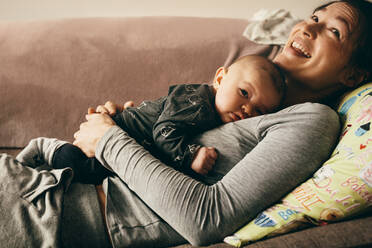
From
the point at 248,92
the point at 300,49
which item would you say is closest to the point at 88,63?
the point at 248,92

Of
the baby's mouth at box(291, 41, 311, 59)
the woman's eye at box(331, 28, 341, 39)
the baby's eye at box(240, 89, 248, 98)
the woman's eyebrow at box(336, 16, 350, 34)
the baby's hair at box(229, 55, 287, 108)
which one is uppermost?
the woman's eyebrow at box(336, 16, 350, 34)

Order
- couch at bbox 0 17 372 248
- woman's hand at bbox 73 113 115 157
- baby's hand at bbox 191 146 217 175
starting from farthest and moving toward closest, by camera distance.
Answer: couch at bbox 0 17 372 248
woman's hand at bbox 73 113 115 157
baby's hand at bbox 191 146 217 175

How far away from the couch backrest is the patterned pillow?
87cm

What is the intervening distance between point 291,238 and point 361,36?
2.43ft

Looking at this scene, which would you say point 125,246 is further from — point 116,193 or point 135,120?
point 135,120

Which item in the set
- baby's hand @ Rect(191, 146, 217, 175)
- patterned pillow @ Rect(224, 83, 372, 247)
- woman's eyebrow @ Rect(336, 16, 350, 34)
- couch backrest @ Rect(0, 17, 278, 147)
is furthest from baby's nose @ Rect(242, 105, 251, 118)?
couch backrest @ Rect(0, 17, 278, 147)

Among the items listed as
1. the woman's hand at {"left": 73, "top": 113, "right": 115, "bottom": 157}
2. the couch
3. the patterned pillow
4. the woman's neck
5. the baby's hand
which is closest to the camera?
the patterned pillow

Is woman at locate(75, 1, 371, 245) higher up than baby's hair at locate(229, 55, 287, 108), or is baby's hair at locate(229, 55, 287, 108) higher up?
baby's hair at locate(229, 55, 287, 108)

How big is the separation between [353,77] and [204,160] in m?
0.64

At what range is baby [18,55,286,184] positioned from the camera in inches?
40.7

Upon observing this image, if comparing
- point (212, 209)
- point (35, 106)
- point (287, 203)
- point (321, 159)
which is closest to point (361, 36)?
point (321, 159)

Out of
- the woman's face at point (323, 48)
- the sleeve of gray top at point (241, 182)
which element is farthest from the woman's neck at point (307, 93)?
the sleeve of gray top at point (241, 182)

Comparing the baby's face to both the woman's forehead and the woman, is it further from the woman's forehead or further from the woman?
the woman's forehead

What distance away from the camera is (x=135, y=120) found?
3.89 ft
